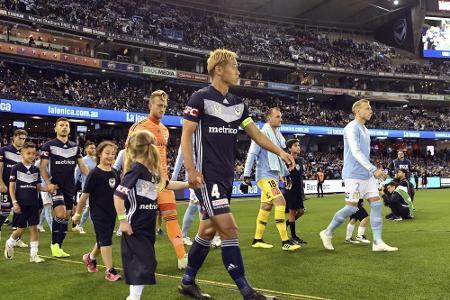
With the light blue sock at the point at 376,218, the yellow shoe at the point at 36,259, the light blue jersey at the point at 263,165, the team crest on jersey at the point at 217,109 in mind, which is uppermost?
the team crest on jersey at the point at 217,109

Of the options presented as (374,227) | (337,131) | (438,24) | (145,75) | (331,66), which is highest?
(438,24)

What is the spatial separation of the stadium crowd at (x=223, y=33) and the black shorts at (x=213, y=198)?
33735 millimetres

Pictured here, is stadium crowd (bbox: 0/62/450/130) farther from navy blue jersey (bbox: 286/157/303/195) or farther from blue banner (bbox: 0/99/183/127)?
navy blue jersey (bbox: 286/157/303/195)

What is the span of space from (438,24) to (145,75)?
36253 millimetres

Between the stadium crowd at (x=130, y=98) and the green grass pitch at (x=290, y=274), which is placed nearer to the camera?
the green grass pitch at (x=290, y=274)

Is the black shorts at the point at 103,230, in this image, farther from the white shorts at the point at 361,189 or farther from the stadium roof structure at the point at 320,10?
the stadium roof structure at the point at 320,10

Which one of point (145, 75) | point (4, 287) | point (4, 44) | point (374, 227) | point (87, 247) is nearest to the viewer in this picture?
point (4, 287)

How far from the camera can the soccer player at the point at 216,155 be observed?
450cm

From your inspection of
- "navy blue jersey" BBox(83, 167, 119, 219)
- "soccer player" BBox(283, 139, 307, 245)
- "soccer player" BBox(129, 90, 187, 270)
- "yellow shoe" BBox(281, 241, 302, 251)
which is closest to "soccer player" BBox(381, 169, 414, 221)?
"soccer player" BBox(283, 139, 307, 245)

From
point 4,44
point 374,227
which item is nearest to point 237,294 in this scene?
point 374,227

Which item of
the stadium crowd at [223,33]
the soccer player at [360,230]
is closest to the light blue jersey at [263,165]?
the soccer player at [360,230]

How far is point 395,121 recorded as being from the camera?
53.0 meters

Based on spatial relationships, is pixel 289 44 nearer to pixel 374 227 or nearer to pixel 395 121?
pixel 395 121

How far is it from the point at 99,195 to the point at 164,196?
2.92ft
